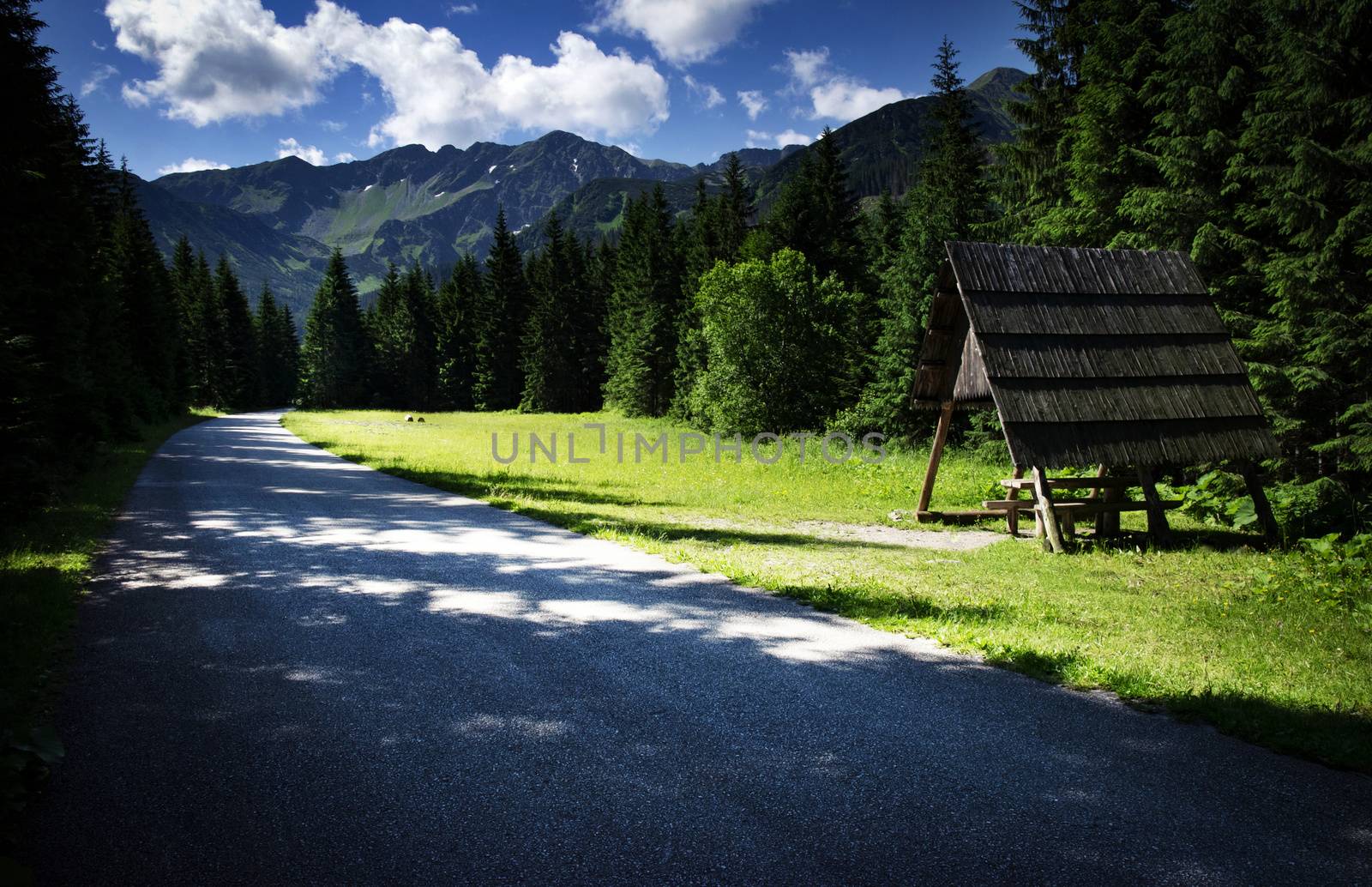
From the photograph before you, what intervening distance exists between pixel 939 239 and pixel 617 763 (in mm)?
25116

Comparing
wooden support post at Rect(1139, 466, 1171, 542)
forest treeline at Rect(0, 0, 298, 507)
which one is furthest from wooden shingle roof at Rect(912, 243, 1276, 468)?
forest treeline at Rect(0, 0, 298, 507)

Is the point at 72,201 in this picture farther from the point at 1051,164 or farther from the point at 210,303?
the point at 210,303

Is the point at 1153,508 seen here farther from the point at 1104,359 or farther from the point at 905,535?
the point at 905,535

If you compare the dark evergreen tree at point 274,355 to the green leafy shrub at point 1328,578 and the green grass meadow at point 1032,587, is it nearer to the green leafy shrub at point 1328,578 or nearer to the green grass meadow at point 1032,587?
the green grass meadow at point 1032,587

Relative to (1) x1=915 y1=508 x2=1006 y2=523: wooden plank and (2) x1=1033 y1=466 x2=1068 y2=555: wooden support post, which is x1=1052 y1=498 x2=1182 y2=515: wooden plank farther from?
(1) x1=915 y1=508 x2=1006 y2=523: wooden plank

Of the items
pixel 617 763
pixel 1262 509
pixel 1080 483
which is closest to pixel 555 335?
pixel 1080 483

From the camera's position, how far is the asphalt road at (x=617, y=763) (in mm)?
2986

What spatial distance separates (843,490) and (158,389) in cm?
4267

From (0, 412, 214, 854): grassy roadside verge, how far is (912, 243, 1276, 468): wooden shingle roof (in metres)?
10.8

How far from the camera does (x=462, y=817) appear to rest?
3.27 meters

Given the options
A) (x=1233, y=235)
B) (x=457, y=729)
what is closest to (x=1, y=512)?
(x=457, y=729)

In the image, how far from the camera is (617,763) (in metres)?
3.76

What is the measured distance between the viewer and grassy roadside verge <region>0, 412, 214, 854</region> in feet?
11.3

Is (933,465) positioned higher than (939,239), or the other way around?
(939,239)
